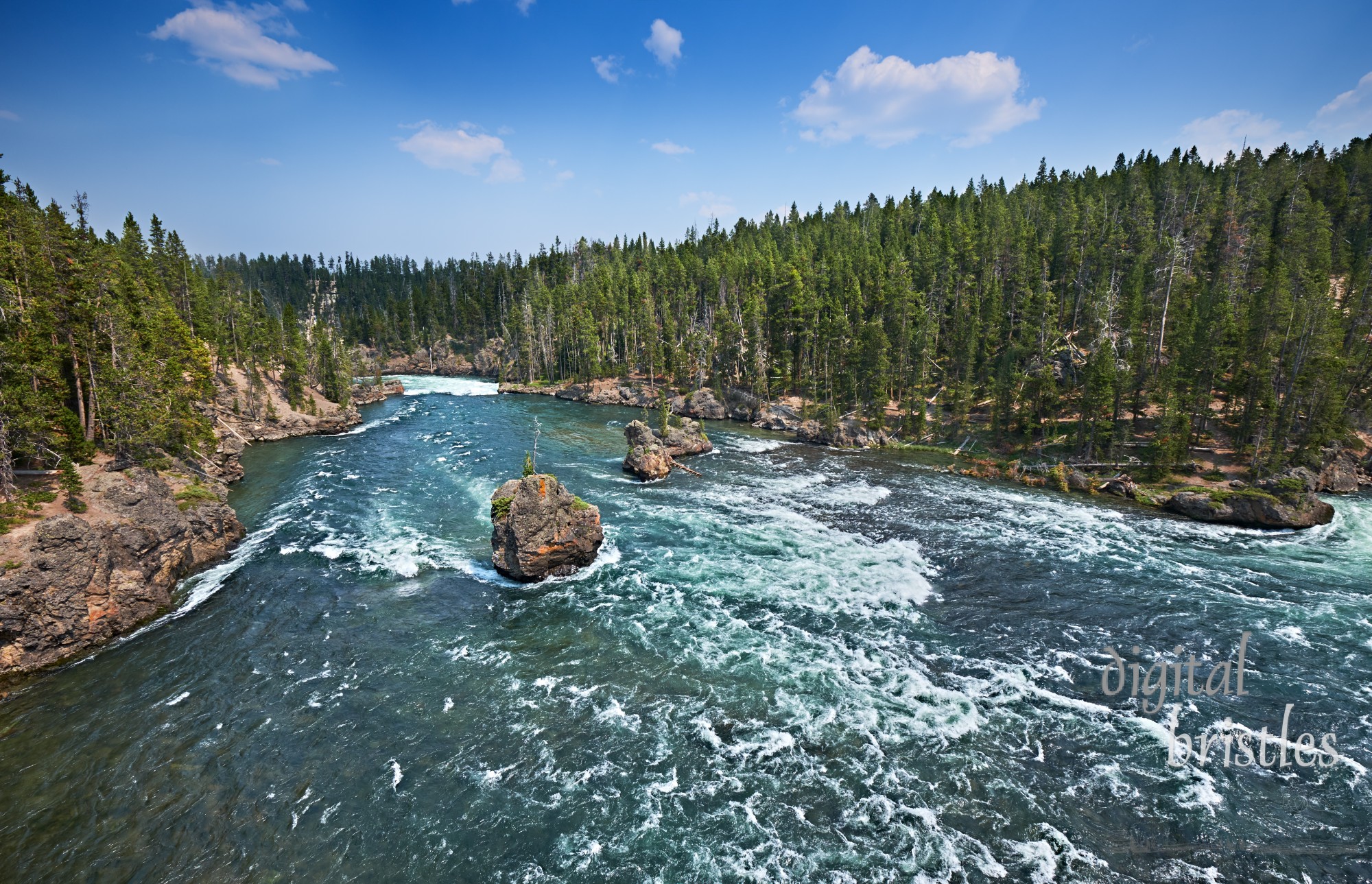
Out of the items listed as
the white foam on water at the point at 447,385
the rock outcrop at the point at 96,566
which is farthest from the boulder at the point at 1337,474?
the white foam on water at the point at 447,385

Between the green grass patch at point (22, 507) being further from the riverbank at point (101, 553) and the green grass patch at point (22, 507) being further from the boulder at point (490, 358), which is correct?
the boulder at point (490, 358)

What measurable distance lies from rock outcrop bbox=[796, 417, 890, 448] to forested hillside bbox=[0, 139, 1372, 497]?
338 cm

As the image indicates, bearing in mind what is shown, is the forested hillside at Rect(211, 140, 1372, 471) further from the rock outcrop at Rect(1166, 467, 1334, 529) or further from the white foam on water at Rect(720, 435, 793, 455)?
the white foam on water at Rect(720, 435, 793, 455)

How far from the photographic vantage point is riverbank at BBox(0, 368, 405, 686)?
2200 cm

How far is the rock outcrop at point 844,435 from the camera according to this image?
69.2 meters

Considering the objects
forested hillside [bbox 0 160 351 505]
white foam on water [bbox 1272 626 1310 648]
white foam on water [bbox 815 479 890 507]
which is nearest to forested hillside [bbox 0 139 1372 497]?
forested hillside [bbox 0 160 351 505]

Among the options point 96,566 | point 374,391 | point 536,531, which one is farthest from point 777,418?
point 374,391

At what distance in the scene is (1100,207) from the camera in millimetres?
93125

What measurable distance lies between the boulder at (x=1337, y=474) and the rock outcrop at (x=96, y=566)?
7906 cm

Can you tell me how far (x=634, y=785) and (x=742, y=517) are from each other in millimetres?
25078

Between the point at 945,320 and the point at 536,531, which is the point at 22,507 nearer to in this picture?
the point at 536,531

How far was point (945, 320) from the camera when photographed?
91.8 meters

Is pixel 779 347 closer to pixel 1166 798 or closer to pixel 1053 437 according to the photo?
pixel 1053 437

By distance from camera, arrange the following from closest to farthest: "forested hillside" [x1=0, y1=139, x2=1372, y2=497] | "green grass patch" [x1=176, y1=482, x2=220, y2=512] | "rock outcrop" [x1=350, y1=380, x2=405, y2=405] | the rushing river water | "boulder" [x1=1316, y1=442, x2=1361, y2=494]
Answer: the rushing river water → "green grass patch" [x1=176, y1=482, x2=220, y2=512] → "forested hillside" [x1=0, y1=139, x2=1372, y2=497] → "boulder" [x1=1316, y1=442, x2=1361, y2=494] → "rock outcrop" [x1=350, y1=380, x2=405, y2=405]
